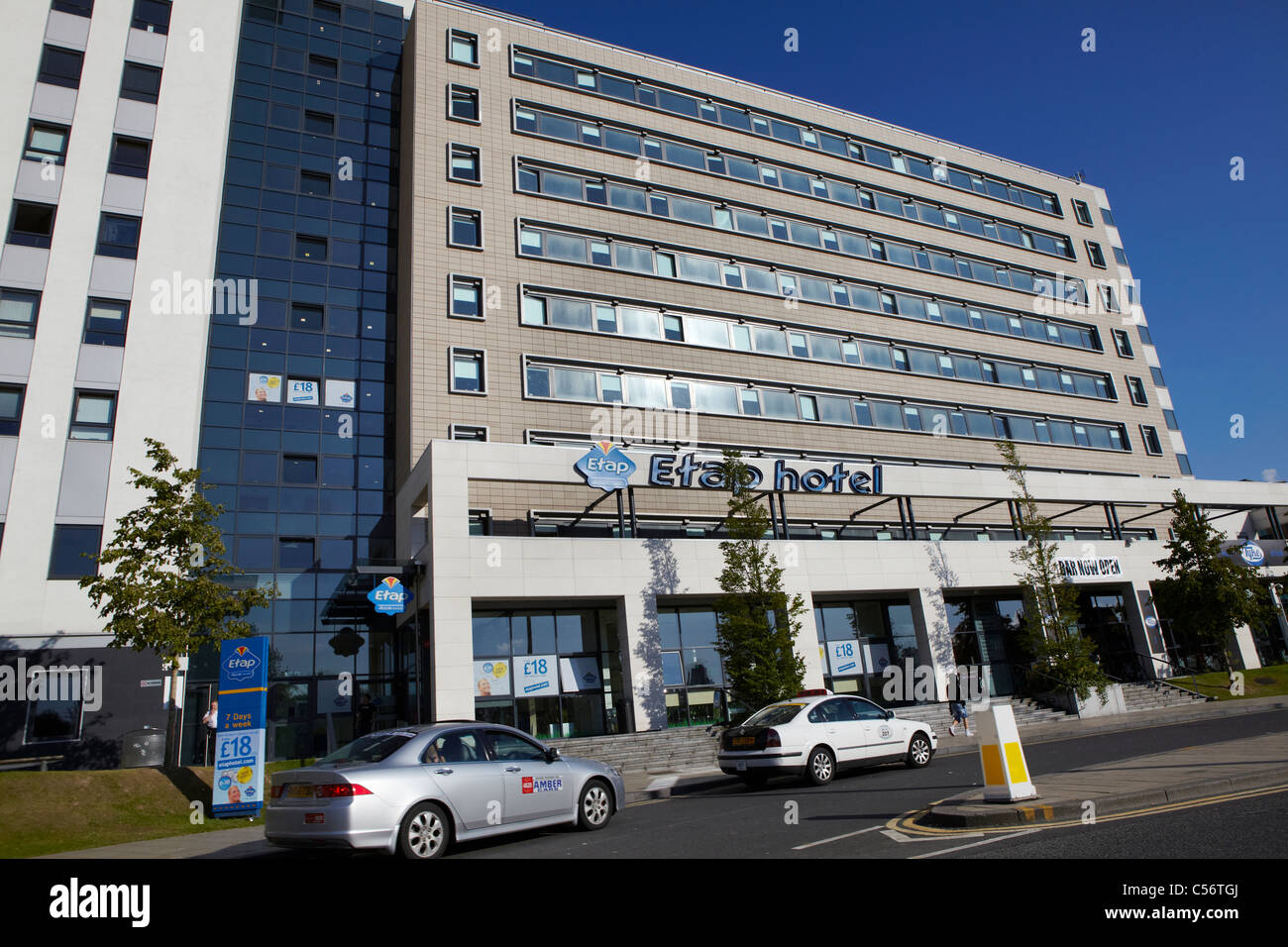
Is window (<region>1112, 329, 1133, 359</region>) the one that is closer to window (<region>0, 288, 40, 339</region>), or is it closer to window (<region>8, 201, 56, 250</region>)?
window (<region>8, 201, 56, 250</region>)

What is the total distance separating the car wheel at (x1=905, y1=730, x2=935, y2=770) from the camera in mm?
15625

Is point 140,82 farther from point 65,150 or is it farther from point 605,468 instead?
point 605,468

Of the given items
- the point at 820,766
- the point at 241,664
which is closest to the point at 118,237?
the point at 241,664

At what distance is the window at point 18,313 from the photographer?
2483 centimetres

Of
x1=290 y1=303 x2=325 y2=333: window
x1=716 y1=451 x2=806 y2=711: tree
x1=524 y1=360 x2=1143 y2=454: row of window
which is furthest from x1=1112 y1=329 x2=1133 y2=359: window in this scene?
x1=290 y1=303 x2=325 y2=333: window

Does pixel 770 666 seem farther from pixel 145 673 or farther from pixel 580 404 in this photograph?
pixel 145 673

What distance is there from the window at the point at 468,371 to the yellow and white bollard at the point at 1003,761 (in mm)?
22519

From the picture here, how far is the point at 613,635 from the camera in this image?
2544 centimetres

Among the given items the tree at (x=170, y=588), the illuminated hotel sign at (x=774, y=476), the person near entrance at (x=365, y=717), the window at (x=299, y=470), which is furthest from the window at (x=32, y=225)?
the illuminated hotel sign at (x=774, y=476)

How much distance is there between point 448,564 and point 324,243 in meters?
15.8

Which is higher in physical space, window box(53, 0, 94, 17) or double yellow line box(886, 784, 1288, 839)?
window box(53, 0, 94, 17)

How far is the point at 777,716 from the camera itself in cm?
1479

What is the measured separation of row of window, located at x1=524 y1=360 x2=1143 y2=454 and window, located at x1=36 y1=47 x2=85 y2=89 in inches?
762

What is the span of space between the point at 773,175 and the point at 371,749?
3688cm
